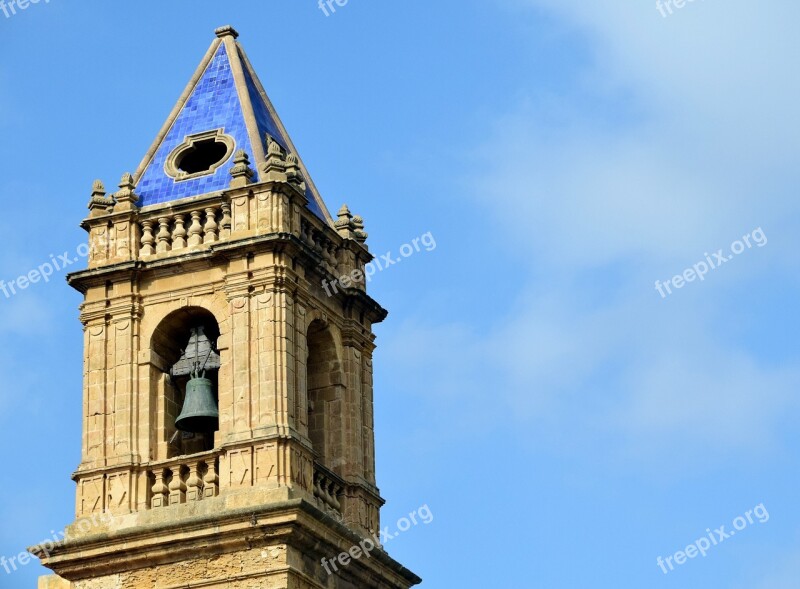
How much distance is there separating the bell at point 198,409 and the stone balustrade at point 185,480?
2.56 ft

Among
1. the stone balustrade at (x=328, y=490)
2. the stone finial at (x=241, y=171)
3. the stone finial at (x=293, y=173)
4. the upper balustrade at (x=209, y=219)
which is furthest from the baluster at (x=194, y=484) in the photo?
the stone finial at (x=293, y=173)

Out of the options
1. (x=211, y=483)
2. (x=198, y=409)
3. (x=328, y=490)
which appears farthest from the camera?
(x=328, y=490)

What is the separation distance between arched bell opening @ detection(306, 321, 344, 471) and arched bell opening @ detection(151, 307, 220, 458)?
160 cm

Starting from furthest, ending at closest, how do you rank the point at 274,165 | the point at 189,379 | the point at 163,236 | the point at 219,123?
the point at 219,123 → the point at 163,236 → the point at 274,165 → the point at 189,379

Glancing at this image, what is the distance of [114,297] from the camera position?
35719mm

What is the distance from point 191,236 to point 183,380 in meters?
2.27

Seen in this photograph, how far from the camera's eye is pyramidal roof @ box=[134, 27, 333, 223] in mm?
36844

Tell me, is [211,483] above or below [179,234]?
below

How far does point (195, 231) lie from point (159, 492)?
14.3ft

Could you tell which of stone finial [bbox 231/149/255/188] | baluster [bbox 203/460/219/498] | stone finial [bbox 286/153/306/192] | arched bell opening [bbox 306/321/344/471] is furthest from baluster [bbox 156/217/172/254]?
baluster [bbox 203/460/219/498]

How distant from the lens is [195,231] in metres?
36.0

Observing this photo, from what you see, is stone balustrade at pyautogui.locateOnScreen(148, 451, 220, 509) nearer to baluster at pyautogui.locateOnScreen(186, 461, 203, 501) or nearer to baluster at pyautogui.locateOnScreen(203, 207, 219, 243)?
baluster at pyautogui.locateOnScreen(186, 461, 203, 501)

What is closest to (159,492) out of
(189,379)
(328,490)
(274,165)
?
(189,379)

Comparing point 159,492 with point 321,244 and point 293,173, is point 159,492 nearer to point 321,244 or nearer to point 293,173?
point 321,244
